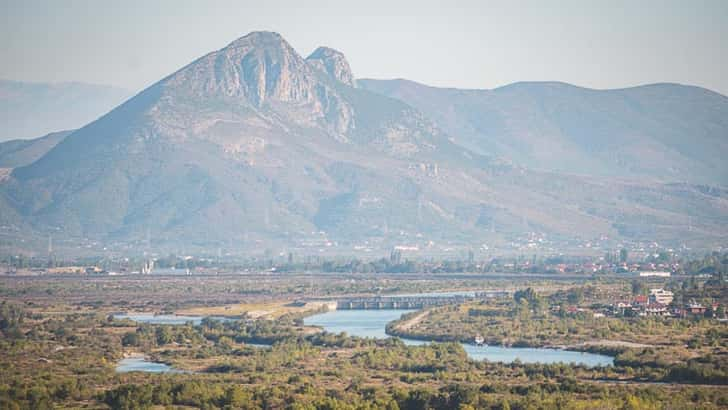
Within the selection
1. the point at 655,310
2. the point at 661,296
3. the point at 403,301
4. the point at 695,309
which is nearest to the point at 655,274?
the point at 403,301

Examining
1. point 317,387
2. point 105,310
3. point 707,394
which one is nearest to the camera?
point 707,394

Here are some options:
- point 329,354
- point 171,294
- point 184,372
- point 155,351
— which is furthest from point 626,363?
point 171,294

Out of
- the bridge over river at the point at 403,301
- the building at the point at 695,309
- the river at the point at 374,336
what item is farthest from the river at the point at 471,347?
the building at the point at 695,309

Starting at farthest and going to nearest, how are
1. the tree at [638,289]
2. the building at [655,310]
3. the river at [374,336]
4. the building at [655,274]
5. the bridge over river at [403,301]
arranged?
the building at [655,274] → the bridge over river at [403,301] → the tree at [638,289] → the building at [655,310] → the river at [374,336]

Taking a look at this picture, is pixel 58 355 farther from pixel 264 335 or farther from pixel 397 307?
pixel 397 307

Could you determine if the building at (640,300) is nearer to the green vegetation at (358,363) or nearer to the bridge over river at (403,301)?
the green vegetation at (358,363)

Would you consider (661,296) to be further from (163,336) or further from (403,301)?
(163,336)
